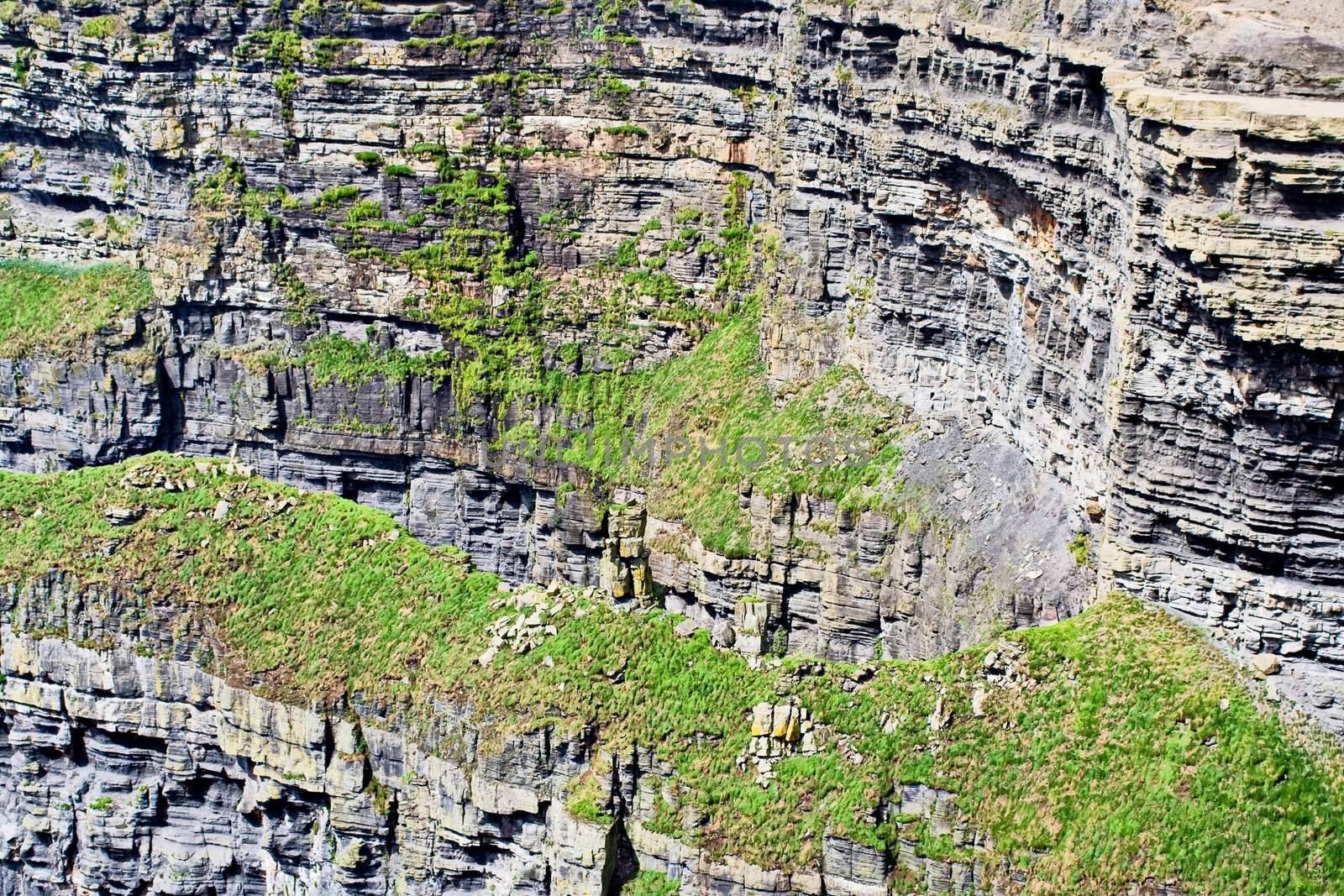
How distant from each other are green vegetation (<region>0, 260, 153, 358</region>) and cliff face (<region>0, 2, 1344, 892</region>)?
0.61 m

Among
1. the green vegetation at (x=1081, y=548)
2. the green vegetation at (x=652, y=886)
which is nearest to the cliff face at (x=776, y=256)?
the green vegetation at (x=1081, y=548)

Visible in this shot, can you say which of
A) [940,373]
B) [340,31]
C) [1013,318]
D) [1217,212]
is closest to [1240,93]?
[1217,212]

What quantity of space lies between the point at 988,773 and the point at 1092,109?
517 inches

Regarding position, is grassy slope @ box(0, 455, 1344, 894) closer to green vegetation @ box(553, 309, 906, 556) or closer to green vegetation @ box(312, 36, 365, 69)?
green vegetation @ box(553, 309, 906, 556)

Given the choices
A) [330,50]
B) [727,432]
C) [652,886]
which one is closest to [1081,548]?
[652,886]

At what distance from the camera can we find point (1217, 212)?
3872cm

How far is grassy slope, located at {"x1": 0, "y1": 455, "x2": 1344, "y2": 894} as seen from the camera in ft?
131

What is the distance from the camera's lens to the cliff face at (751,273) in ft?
131

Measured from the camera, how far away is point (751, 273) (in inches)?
2357

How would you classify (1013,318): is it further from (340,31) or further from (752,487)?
(340,31)

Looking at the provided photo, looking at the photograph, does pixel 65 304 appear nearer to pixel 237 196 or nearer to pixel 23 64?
pixel 237 196

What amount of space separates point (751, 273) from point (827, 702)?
1706 cm

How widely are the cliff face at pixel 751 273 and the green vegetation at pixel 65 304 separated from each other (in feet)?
2.00

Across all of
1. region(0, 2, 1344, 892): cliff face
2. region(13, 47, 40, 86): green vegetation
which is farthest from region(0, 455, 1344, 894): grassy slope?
region(13, 47, 40, 86): green vegetation
